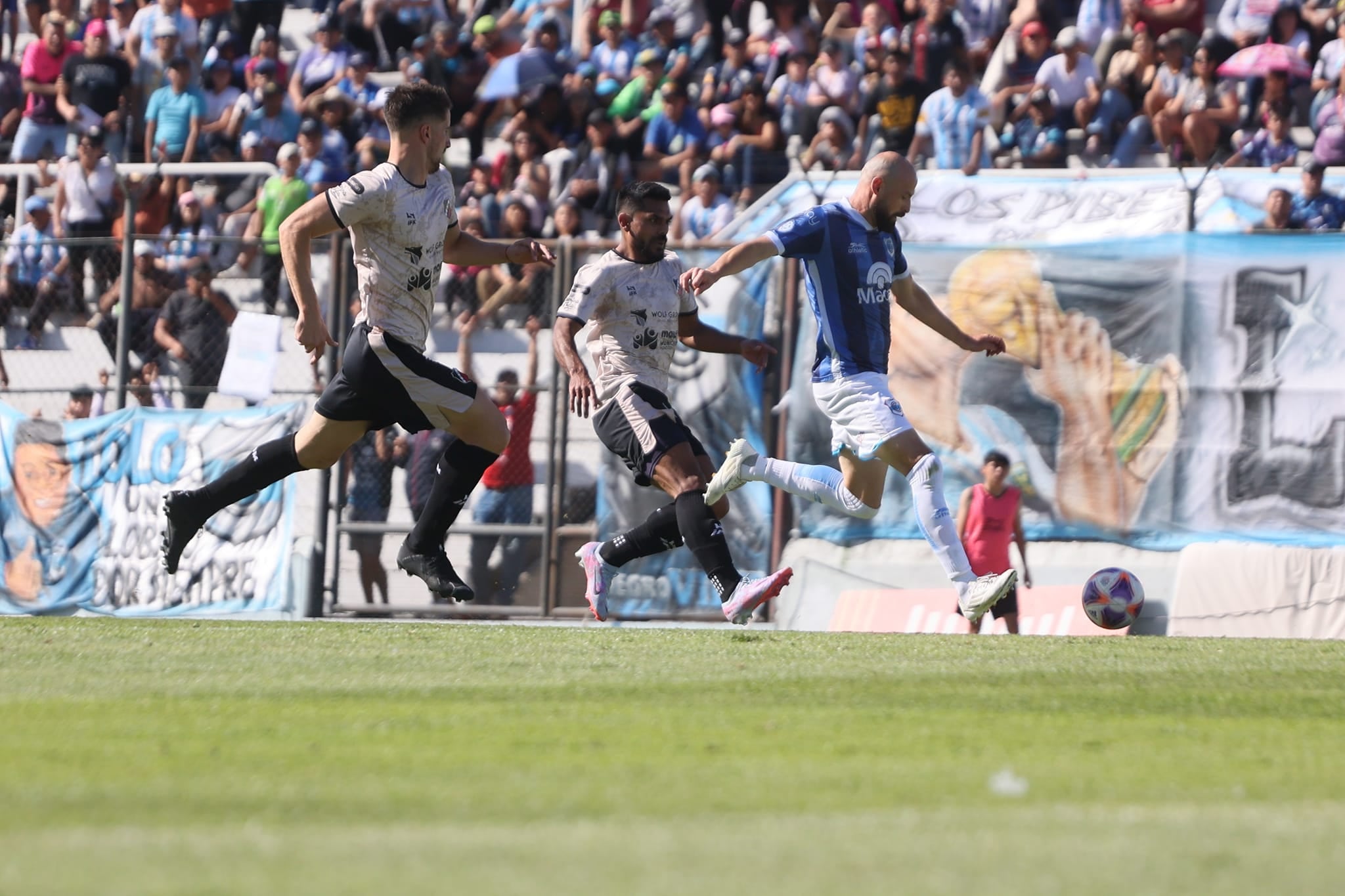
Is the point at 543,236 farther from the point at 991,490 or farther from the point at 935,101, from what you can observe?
the point at 991,490

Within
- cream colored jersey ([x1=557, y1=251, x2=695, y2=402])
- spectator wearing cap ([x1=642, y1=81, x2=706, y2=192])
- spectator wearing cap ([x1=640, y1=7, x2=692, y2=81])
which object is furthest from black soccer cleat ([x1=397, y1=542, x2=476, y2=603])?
spectator wearing cap ([x1=640, y1=7, x2=692, y2=81])

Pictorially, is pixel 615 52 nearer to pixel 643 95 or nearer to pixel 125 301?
pixel 643 95

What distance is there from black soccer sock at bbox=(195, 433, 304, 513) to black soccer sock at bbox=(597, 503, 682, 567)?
176 centimetres

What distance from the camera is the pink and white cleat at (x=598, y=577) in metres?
9.82

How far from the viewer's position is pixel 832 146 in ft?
53.9

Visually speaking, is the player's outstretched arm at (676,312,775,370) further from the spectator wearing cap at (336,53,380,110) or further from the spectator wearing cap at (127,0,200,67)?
the spectator wearing cap at (127,0,200,67)

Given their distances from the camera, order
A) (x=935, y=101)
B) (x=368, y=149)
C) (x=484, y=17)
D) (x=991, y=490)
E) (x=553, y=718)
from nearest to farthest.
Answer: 1. (x=553, y=718)
2. (x=991, y=490)
3. (x=935, y=101)
4. (x=368, y=149)
5. (x=484, y=17)

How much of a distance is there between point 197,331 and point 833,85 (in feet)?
20.1

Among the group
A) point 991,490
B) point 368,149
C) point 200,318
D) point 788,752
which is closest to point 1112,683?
point 788,752

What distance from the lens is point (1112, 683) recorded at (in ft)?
23.0

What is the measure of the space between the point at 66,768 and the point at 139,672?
8.19 feet

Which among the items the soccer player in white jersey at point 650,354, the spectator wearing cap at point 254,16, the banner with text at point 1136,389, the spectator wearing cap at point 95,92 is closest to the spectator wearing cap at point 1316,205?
the banner with text at point 1136,389

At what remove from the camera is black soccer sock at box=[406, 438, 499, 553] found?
8914 millimetres

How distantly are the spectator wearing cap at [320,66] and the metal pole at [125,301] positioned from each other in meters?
5.46
